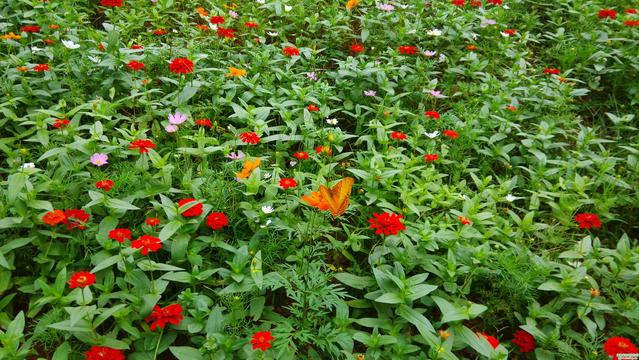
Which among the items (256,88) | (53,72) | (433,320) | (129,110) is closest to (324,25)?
(256,88)

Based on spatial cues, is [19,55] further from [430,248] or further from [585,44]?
[585,44]

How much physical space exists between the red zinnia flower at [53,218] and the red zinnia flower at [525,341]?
2128mm

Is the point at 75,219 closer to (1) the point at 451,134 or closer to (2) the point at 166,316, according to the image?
(2) the point at 166,316

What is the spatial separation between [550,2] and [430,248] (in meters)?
4.08

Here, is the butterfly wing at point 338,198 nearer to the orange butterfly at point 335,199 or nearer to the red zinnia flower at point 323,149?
the orange butterfly at point 335,199

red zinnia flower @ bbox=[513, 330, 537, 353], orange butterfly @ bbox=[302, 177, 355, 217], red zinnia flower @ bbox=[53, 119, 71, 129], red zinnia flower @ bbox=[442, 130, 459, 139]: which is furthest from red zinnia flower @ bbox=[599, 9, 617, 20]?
red zinnia flower @ bbox=[53, 119, 71, 129]

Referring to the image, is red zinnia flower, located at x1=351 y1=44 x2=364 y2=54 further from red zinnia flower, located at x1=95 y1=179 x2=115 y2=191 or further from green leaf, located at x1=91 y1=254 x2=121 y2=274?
green leaf, located at x1=91 y1=254 x2=121 y2=274

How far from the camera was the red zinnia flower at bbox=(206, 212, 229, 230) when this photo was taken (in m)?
2.16

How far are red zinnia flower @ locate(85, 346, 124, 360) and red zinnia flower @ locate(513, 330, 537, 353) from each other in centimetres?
170

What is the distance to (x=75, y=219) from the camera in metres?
2.05

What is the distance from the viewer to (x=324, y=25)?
4305 millimetres

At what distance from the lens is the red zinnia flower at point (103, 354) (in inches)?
66.0

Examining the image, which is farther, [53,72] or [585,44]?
[585,44]

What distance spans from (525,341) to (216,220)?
1.53m
